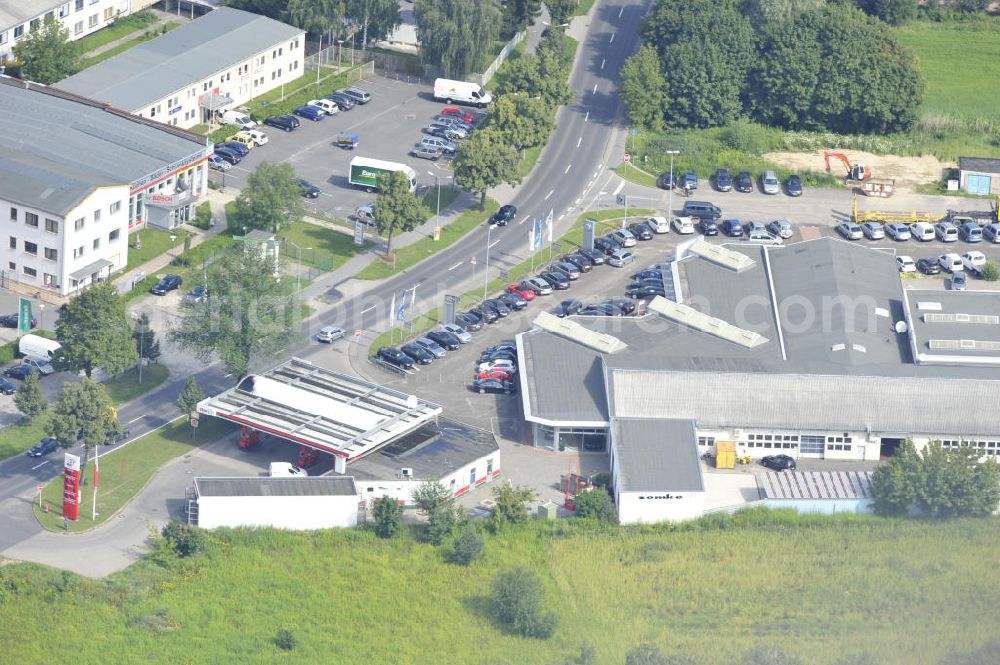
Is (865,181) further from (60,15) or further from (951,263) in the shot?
(60,15)

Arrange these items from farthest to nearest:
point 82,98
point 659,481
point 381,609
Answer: point 82,98, point 659,481, point 381,609

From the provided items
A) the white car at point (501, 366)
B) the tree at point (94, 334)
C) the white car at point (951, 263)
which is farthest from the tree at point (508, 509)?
the white car at point (951, 263)

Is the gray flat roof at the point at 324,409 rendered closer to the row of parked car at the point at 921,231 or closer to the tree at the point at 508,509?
the tree at the point at 508,509

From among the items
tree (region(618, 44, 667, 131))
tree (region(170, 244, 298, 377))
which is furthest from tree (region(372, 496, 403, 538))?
tree (region(618, 44, 667, 131))

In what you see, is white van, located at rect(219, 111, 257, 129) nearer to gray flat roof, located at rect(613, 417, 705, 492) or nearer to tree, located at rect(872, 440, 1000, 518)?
gray flat roof, located at rect(613, 417, 705, 492)

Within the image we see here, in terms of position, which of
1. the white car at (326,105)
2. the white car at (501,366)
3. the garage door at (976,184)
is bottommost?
the white car at (501,366)

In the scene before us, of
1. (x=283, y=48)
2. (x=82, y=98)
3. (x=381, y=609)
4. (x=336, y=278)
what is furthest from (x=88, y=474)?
(x=283, y=48)

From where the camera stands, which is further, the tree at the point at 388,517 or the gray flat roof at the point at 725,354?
the gray flat roof at the point at 725,354

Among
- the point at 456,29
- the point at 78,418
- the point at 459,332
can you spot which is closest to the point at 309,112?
the point at 456,29

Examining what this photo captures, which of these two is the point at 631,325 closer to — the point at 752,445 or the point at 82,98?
the point at 752,445
